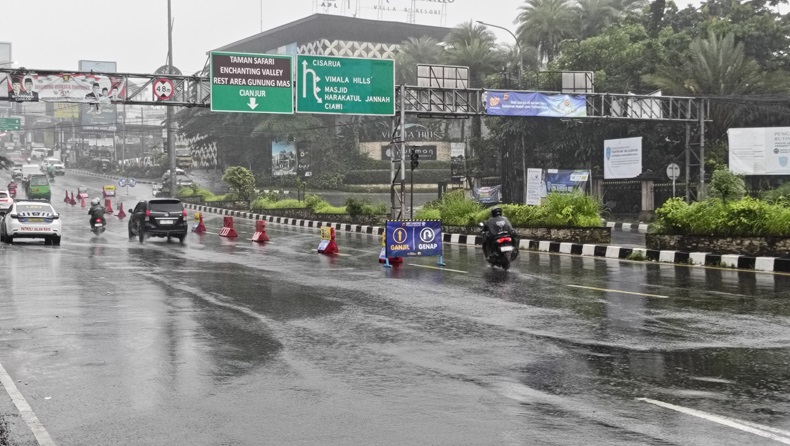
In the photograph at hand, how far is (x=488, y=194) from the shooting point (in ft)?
185

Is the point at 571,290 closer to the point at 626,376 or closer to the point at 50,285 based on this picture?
the point at 626,376

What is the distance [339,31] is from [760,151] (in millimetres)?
59636

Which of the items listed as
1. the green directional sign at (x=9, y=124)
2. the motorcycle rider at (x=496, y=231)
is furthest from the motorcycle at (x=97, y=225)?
the green directional sign at (x=9, y=124)

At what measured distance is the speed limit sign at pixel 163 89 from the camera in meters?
37.2

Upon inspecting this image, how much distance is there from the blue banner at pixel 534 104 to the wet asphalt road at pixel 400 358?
23373 millimetres

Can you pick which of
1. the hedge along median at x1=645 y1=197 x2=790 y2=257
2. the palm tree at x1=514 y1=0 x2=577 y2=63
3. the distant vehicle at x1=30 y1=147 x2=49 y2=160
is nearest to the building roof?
the palm tree at x1=514 y1=0 x2=577 y2=63

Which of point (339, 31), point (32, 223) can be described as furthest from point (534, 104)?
point (339, 31)

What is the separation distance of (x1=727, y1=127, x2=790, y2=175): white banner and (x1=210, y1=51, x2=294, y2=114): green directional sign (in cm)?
2183

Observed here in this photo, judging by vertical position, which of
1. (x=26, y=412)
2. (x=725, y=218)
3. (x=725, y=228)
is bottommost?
(x=26, y=412)

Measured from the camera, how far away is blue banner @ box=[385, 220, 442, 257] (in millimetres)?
21109

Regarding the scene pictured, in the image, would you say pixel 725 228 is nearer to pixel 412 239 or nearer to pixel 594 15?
pixel 412 239

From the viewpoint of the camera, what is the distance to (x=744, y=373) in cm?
819

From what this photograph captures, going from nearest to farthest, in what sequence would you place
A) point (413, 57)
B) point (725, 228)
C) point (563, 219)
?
1. point (725, 228)
2. point (563, 219)
3. point (413, 57)

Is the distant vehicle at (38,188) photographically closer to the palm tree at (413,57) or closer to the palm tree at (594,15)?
the palm tree at (413,57)
